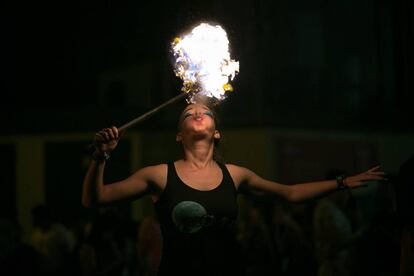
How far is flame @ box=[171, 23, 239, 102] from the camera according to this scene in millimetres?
4477

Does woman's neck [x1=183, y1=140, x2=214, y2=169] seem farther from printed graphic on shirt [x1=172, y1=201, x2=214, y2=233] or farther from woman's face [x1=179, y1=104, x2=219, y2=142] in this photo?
printed graphic on shirt [x1=172, y1=201, x2=214, y2=233]

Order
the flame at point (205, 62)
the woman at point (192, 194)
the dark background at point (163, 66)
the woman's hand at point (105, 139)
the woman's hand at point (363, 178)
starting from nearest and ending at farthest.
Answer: the woman's hand at point (105, 139)
the woman at point (192, 194)
the woman's hand at point (363, 178)
the flame at point (205, 62)
the dark background at point (163, 66)

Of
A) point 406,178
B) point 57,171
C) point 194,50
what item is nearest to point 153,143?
point 57,171

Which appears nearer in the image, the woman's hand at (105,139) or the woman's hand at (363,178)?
the woman's hand at (105,139)

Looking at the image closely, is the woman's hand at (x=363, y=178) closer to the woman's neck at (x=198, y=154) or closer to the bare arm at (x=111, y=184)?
the woman's neck at (x=198, y=154)

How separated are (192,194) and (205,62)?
807 millimetres

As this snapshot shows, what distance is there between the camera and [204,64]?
4.47 m

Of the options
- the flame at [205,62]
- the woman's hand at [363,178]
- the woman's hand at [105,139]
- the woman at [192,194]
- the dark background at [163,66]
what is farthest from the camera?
the dark background at [163,66]

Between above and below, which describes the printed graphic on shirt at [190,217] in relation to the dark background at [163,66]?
below

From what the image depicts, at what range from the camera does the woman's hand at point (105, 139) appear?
3965mm

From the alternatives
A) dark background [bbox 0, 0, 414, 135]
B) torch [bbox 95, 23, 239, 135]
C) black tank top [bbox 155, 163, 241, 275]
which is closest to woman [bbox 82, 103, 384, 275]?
black tank top [bbox 155, 163, 241, 275]

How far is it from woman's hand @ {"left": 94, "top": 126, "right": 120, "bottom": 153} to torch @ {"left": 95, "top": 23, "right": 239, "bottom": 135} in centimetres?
58

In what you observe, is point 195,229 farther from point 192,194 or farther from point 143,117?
point 143,117

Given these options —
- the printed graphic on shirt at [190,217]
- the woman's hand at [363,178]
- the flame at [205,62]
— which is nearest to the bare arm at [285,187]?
the woman's hand at [363,178]
